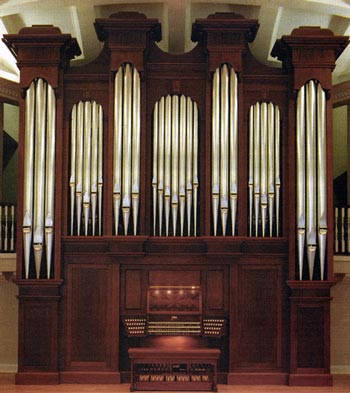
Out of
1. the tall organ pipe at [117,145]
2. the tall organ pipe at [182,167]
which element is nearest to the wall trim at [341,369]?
the tall organ pipe at [182,167]

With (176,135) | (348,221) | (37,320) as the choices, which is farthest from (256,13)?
(37,320)

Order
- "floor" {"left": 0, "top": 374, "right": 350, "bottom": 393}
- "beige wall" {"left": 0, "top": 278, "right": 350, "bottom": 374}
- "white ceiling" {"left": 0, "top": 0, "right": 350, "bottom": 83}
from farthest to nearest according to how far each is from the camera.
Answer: "beige wall" {"left": 0, "top": 278, "right": 350, "bottom": 374} < "white ceiling" {"left": 0, "top": 0, "right": 350, "bottom": 83} < "floor" {"left": 0, "top": 374, "right": 350, "bottom": 393}

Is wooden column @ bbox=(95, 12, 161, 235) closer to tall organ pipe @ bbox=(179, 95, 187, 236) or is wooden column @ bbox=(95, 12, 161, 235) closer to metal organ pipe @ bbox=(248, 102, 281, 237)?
tall organ pipe @ bbox=(179, 95, 187, 236)

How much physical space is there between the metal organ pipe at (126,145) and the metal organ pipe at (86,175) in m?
0.21

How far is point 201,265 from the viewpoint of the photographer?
10.4 meters

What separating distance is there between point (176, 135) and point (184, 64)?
0.87 metres

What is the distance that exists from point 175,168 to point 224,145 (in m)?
0.62

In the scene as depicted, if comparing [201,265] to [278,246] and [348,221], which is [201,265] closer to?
[278,246]

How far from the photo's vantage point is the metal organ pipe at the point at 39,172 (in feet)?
33.5

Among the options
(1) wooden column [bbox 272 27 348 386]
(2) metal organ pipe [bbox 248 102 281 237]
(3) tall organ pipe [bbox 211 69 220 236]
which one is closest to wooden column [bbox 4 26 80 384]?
(3) tall organ pipe [bbox 211 69 220 236]

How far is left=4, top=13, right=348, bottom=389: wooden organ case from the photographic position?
1021 cm

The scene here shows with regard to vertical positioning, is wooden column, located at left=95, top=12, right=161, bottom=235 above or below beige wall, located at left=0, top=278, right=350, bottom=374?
above

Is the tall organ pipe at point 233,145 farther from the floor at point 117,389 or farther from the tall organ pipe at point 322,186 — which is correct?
the floor at point 117,389

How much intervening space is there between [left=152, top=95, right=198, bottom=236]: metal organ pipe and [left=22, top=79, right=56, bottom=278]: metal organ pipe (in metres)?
1.20
